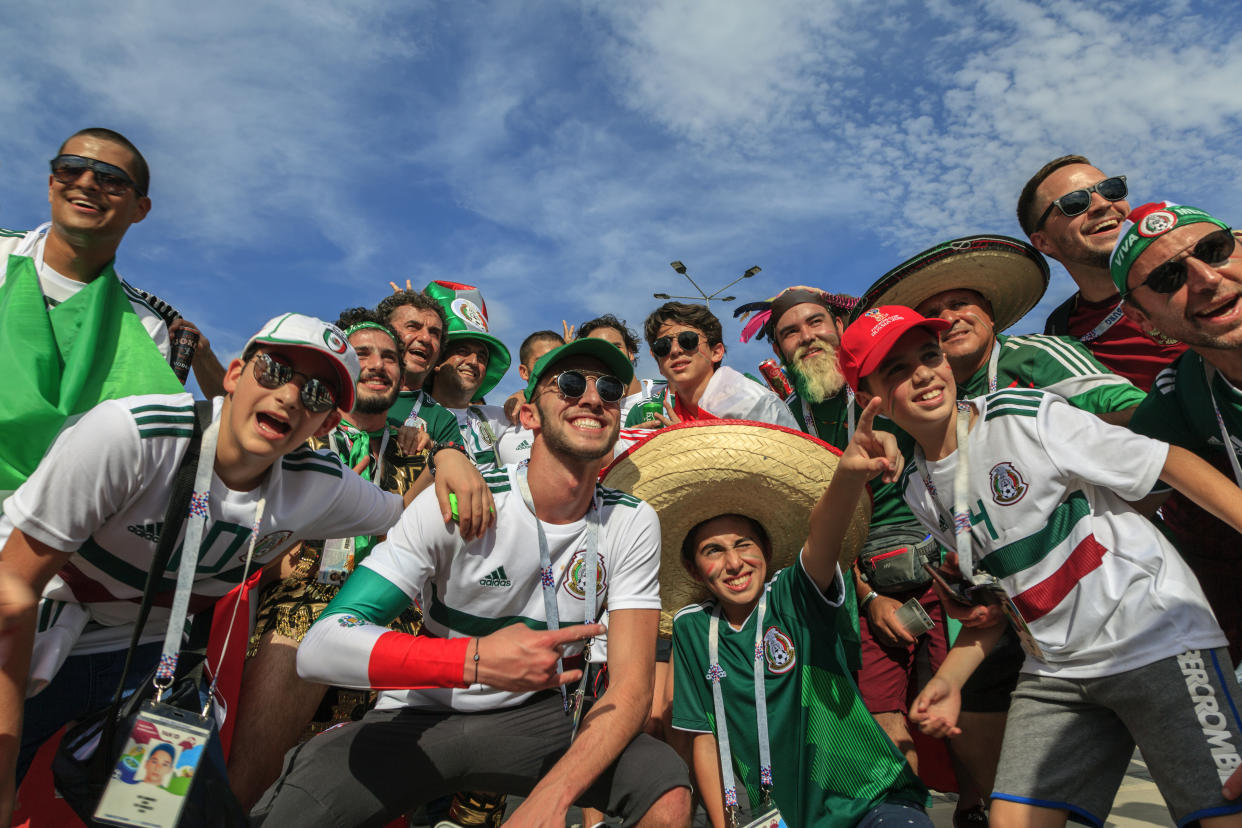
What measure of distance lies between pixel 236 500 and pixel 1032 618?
120 inches

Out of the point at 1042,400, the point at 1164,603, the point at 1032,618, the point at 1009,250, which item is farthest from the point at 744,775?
the point at 1009,250

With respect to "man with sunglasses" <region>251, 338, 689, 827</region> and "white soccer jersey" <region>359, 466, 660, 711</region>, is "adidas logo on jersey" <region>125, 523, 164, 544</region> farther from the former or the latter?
"white soccer jersey" <region>359, 466, 660, 711</region>

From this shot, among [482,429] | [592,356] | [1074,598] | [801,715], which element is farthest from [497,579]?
[482,429]

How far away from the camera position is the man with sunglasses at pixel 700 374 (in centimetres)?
480

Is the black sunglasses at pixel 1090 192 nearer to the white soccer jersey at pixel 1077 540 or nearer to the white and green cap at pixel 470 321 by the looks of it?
the white soccer jersey at pixel 1077 540

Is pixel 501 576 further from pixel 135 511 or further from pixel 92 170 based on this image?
pixel 92 170

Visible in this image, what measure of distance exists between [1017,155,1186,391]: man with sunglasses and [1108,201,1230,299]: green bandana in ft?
4.01

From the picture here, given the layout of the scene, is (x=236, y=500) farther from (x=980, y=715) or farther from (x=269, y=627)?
(x=980, y=715)

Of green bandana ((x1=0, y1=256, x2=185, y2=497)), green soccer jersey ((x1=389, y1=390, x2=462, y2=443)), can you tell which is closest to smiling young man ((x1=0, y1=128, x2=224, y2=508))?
green bandana ((x1=0, y1=256, x2=185, y2=497))

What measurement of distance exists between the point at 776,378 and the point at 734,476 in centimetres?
238

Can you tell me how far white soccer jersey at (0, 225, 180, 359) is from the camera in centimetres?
347

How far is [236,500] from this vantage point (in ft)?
9.59

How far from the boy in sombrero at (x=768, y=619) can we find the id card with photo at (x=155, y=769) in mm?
2047

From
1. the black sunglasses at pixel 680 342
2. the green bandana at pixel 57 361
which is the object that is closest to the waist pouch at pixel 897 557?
the black sunglasses at pixel 680 342
